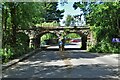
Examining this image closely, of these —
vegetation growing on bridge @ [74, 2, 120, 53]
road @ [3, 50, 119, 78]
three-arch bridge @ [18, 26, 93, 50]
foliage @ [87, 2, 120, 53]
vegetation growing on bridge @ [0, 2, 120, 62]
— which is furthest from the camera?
three-arch bridge @ [18, 26, 93, 50]

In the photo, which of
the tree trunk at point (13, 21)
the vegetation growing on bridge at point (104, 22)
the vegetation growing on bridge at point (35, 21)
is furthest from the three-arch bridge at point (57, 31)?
the tree trunk at point (13, 21)

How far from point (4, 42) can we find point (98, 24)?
50.9 ft

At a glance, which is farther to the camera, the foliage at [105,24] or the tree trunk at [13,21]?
the foliage at [105,24]

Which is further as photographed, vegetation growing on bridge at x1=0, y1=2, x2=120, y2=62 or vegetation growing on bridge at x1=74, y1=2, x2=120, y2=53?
vegetation growing on bridge at x1=74, y1=2, x2=120, y2=53

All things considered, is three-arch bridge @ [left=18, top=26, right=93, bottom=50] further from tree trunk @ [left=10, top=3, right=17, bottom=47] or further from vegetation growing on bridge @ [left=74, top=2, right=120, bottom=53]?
tree trunk @ [left=10, top=3, right=17, bottom=47]

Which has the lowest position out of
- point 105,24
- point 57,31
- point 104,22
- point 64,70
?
point 64,70

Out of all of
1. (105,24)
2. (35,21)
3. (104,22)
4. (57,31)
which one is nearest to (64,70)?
(35,21)

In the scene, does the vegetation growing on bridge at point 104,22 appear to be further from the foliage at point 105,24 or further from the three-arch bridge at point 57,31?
the three-arch bridge at point 57,31

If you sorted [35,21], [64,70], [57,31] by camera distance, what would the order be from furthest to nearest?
[57,31] → [35,21] → [64,70]

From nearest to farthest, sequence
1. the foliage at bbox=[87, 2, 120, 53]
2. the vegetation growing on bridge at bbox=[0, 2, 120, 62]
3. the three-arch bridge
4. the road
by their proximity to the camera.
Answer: the road, the vegetation growing on bridge at bbox=[0, 2, 120, 62], the foliage at bbox=[87, 2, 120, 53], the three-arch bridge

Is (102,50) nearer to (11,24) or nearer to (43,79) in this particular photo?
(11,24)

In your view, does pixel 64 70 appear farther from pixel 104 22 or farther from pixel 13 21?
pixel 104 22

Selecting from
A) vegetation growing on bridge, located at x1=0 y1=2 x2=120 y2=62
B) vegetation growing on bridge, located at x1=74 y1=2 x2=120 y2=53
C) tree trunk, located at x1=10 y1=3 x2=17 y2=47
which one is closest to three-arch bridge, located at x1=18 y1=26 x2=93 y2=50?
vegetation growing on bridge, located at x1=0 y1=2 x2=120 y2=62

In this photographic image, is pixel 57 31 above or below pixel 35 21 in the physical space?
below
